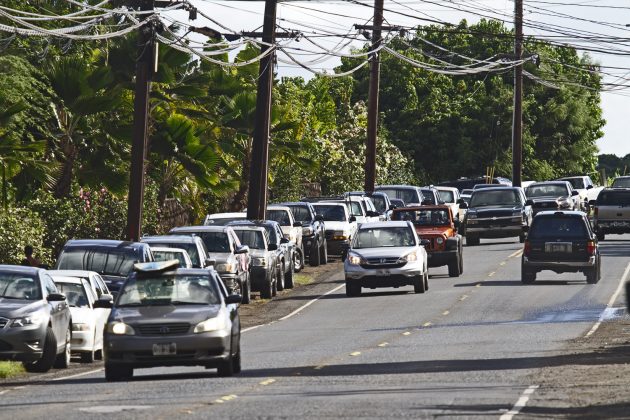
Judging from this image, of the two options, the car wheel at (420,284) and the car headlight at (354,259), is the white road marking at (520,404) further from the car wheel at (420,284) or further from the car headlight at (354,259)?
the car wheel at (420,284)

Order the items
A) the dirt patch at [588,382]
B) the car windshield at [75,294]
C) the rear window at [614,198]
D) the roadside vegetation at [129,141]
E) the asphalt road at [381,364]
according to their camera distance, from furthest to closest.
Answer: the rear window at [614,198] → the roadside vegetation at [129,141] → the car windshield at [75,294] → the asphalt road at [381,364] → the dirt patch at [588,382]

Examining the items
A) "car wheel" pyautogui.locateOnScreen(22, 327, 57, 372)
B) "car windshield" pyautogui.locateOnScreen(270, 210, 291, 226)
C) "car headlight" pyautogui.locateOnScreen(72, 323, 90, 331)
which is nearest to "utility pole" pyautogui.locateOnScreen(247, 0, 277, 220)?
"car windshield" pyautogui.locateOnScreen(270, 210, 291, 226)

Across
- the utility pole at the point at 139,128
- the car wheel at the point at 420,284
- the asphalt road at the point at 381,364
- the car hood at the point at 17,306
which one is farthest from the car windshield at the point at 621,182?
the car hood at the point at 17,306

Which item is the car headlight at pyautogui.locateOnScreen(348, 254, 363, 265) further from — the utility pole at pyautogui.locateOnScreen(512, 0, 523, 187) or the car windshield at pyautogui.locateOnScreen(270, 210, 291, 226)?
the utility pole at pyautogui.locateOnScreen(512, 0, 523, 187)

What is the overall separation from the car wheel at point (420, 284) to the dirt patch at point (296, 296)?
8.49 feet

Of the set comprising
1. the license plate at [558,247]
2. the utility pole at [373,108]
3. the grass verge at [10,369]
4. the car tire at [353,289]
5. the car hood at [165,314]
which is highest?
the utility pole at [373,108]

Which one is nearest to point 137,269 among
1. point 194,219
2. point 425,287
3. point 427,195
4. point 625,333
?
point 625,333

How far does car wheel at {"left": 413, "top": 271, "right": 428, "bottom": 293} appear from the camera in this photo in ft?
134

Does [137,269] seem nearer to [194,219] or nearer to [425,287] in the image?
[425,287]

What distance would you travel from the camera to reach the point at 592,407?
18297mm

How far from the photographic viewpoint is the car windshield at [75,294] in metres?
28.7

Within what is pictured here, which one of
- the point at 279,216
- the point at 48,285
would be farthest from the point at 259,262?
the point at 48,285

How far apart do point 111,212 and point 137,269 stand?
2261 cm

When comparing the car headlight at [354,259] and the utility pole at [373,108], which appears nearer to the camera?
the car headlight at [354,259]
